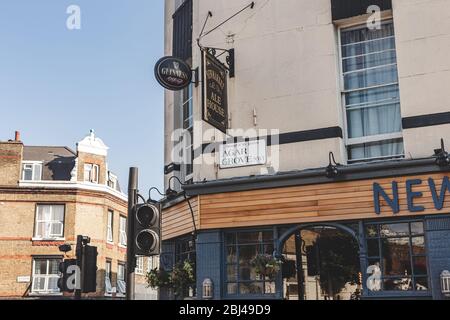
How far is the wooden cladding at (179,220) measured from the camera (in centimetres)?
1308

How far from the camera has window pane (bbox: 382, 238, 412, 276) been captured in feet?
36.7

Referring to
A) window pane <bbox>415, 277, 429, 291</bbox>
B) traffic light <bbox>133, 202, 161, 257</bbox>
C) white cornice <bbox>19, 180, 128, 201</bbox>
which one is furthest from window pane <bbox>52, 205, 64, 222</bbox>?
traffic light <bbox>133, 202, 161, 257</bbox>

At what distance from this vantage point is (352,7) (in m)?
12.4

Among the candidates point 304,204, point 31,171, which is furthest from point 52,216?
point 304,204

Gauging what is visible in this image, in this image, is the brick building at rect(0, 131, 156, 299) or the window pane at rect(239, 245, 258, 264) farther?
the brick building at rect(0, 131, 156, 299)

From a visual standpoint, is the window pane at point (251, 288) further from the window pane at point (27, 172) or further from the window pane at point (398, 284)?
the window pane at point (27, 172)

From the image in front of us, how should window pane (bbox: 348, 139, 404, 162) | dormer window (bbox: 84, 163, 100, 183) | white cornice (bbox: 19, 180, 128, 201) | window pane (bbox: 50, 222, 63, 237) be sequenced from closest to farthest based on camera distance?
1. window pane (bbox: 348, 139, 404, 162)
2. window pane (bbox: 50, 222, 63, 237)
3. white cornice (bbox: 19, 180, 128, 201)
4. dormer window (bbox: 84, 163, 100, 183)

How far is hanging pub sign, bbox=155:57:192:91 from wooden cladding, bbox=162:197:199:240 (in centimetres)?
254

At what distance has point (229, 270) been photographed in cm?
1255

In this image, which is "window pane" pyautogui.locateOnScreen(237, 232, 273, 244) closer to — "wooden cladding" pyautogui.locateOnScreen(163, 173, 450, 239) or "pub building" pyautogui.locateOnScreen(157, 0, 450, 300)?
"pub building" pyautogui.locateOnScreen(157, 0, 450, 300)

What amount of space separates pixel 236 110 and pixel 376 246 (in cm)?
414

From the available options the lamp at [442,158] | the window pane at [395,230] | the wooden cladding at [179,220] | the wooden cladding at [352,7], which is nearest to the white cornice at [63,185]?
the wooden cladding at [179,220]

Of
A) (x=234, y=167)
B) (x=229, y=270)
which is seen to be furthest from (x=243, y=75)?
(x=229, y=270)

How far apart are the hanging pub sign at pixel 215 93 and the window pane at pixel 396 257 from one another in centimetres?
408
